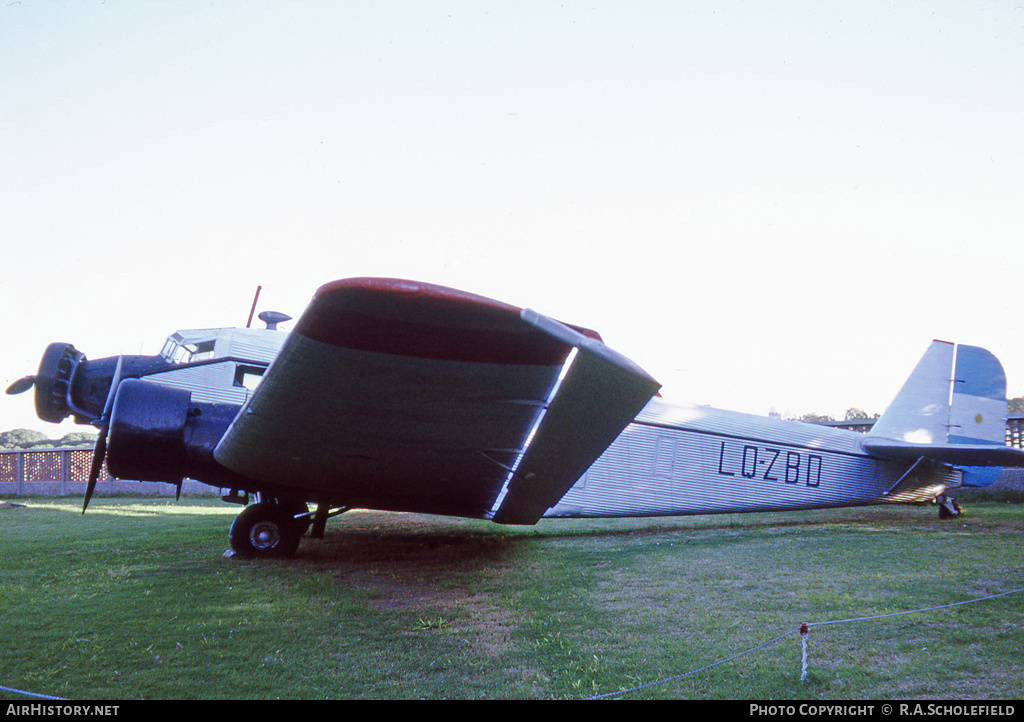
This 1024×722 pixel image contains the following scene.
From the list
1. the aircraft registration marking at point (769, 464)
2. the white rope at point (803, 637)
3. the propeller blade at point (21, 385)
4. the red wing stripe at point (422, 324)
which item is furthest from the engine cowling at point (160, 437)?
the aircraft registration marking at point (769, 464)

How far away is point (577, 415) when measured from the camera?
11.6ft

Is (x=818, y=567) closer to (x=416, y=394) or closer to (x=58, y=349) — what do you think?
(x=416, y=394)

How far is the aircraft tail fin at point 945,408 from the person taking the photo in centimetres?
841

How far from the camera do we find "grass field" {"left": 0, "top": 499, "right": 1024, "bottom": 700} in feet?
8.82

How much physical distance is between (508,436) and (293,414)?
1422 mm

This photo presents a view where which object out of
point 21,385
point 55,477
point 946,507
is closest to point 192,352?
point 21,385

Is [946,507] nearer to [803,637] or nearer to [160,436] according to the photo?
[803,637]

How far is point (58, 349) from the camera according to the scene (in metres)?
6.53

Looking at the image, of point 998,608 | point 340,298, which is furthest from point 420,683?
point 998,608

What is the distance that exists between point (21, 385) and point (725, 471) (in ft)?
26.8

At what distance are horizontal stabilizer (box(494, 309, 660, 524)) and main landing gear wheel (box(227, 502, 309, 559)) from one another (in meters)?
2.30

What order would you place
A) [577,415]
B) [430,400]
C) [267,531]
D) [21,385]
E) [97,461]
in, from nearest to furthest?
[577,415] < [430,400] < [97,461] < [267,531] < [21,385]

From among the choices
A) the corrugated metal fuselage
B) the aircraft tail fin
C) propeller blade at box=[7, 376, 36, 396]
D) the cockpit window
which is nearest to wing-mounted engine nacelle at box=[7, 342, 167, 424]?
propeller blade at box=[7, 376, 36, 396]

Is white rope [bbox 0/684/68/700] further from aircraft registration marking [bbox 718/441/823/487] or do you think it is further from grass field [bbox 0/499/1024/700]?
aircraft registration marking [bbox 718/441/823/487]
